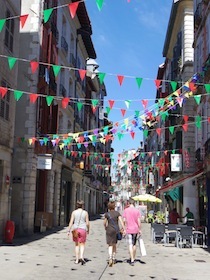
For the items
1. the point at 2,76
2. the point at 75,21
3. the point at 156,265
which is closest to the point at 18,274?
the point at 156,265

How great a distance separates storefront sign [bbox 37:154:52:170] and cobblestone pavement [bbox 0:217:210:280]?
503 cm

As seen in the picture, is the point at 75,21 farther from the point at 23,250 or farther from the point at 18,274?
the point at 18,274

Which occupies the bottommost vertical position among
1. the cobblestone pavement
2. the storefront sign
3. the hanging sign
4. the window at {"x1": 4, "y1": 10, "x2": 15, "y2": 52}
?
the cobblestone pavement

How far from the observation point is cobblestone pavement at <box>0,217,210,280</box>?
8.64m

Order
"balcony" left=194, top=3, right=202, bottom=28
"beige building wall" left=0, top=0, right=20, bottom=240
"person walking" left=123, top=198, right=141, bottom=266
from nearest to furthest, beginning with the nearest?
"person walking" left=123, top=198, right=141, bottom=266
"beige building wall" left=0, top=0, right=20, bottom=240
"balcony" left=194, top=3, right=202, bottom=28

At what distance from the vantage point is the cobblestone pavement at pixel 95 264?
864cm

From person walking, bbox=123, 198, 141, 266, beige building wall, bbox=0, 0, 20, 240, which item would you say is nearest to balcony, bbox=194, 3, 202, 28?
beige building wall, bbox=0, 0, 20, 240

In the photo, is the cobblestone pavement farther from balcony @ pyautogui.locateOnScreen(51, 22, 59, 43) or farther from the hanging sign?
the hanging sign

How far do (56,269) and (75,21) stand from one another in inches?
942

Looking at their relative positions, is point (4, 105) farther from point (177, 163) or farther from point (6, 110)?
point (177, 163)

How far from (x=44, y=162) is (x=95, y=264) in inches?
367

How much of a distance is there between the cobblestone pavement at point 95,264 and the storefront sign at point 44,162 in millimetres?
5026

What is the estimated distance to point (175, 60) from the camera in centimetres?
3136

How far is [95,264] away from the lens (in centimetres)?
1017
